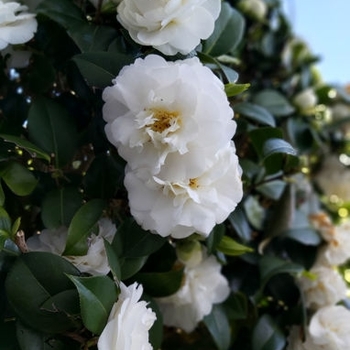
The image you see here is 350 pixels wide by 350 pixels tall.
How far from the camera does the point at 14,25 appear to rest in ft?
1.90

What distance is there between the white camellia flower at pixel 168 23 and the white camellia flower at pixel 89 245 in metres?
0.18

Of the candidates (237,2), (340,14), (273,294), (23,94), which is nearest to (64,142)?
(23,94)

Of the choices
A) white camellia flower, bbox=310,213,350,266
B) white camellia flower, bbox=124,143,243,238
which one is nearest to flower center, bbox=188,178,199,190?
white camellia flower, bbox=124,143,243,238

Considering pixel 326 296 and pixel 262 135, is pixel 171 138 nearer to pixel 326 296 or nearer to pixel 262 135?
pixel 262 135

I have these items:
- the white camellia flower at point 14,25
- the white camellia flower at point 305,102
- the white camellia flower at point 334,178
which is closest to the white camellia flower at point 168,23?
the white camellia flower at point 14,25

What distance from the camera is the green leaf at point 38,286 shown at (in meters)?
0.50

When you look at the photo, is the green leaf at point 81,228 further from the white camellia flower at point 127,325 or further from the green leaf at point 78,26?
the green leaf at point 78,26

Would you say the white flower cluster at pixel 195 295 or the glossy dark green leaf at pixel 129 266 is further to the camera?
the white flower cluster at pixel 195 295

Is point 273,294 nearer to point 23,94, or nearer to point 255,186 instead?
point 255,186

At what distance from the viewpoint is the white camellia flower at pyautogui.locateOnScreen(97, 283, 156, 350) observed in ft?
1.56

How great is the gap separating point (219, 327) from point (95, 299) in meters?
0.23

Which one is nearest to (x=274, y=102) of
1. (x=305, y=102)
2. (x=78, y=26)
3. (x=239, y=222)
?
(x=305, y=102)

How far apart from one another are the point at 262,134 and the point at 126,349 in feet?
0.95

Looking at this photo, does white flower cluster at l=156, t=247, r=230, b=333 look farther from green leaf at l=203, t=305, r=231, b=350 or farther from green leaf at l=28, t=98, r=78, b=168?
green leaf at l=28, t=98, r=78, b=168
